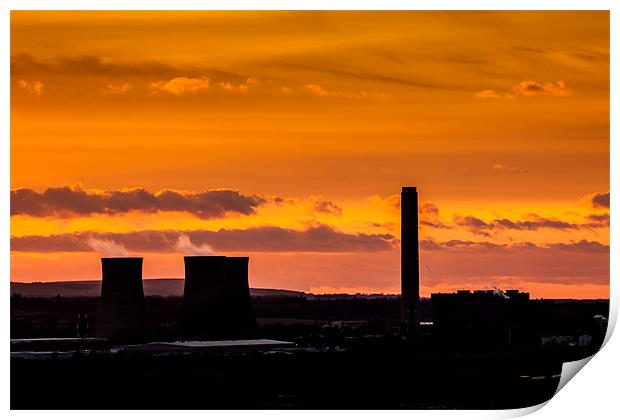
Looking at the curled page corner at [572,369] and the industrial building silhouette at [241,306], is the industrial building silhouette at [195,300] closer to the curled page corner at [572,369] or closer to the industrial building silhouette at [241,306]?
the industrial building silhouette at [241,306]

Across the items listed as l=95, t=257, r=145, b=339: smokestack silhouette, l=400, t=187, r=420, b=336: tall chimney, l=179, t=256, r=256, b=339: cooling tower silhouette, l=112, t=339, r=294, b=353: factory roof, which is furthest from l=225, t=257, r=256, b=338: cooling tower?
l=400, t=187, r=420, b=336: tall chimney

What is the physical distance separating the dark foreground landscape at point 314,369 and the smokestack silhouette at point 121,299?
2.65 feet

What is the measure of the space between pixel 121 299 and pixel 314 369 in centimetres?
538

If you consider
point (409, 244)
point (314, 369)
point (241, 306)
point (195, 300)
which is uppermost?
point (409, 244)

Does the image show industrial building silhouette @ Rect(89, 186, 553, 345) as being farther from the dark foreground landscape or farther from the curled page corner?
the curled page corner

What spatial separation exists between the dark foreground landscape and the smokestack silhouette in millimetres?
A: 809

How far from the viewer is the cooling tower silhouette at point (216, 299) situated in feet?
72.2

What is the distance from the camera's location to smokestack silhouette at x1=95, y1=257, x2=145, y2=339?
2308 centimetres

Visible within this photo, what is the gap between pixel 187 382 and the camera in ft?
77.0

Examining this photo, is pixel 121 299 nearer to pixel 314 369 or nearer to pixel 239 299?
pixel 239 299

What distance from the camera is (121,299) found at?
78.7ft

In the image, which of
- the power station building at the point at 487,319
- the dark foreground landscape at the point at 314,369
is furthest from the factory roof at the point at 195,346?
the power station building at the point at 487,319

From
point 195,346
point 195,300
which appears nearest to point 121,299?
point 195,300
